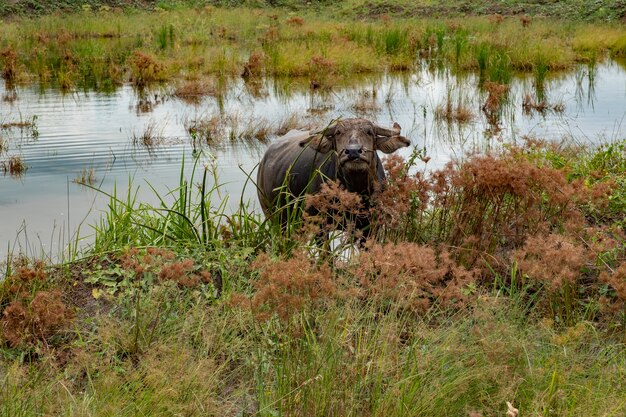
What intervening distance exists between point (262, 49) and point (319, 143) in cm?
1543

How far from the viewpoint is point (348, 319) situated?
12.8 feet

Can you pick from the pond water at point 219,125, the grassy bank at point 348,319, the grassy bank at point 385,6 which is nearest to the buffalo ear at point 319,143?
the grassy bank at point 348,319

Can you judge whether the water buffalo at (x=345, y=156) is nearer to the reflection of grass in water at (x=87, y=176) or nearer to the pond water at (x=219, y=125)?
the pond water at (x=219, y=125)

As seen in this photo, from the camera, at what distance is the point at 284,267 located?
10.4 feet

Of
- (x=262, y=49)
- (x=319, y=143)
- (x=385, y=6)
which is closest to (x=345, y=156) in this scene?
(x=319, y=143)

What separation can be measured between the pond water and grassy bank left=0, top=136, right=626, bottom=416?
2389 millimetres

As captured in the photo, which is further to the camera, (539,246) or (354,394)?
(539,246)

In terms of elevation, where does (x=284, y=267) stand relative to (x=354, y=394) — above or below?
above

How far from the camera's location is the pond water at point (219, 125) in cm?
955

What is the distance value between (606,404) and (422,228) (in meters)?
2.49

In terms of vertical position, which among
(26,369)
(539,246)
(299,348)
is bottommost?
(26,369)

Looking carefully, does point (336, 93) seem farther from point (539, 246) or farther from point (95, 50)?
point (539, 246)

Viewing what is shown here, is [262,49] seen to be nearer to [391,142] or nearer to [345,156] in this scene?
[391,142]

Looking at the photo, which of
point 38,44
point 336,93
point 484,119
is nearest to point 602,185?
point 484,119
